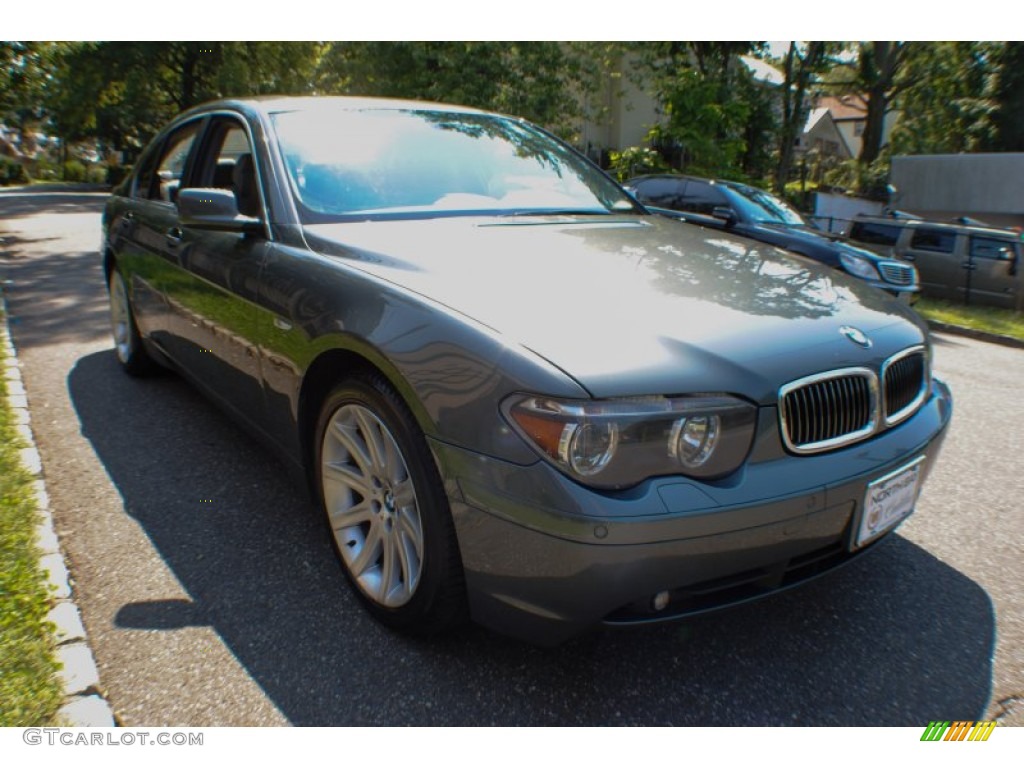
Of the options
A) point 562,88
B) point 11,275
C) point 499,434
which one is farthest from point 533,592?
point 562,88

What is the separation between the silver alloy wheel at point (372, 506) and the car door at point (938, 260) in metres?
12.3

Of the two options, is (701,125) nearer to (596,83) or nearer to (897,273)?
(596,83)

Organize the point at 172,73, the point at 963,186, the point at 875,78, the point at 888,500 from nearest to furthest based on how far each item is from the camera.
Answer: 1. the point at 888,500
2. the point at 963,186
3. the point at 875,78
4. the point at 172,73

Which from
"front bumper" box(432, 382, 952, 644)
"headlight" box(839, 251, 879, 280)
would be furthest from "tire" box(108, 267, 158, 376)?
"headlight" box(839, 251, 879, 280)

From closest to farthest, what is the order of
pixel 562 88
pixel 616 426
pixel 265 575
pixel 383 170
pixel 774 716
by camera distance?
pixel 616 426 → pixel 774 716 → pixel 265 575 → pixel 383 170 → pixel 562 88

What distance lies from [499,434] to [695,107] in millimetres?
15834

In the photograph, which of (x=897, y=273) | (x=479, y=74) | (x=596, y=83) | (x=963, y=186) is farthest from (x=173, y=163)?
(x=963, y=186)

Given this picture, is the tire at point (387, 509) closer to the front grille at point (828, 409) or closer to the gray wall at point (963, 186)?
the front grille at point (828, 409)

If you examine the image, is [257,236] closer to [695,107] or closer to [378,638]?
[378,638]

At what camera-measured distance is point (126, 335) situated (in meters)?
5.16

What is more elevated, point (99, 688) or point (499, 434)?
point (499, 434)

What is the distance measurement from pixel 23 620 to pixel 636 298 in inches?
83.8

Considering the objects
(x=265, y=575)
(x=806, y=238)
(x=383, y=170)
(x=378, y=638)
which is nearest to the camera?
(x=378, y=638)

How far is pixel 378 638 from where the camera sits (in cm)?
251
